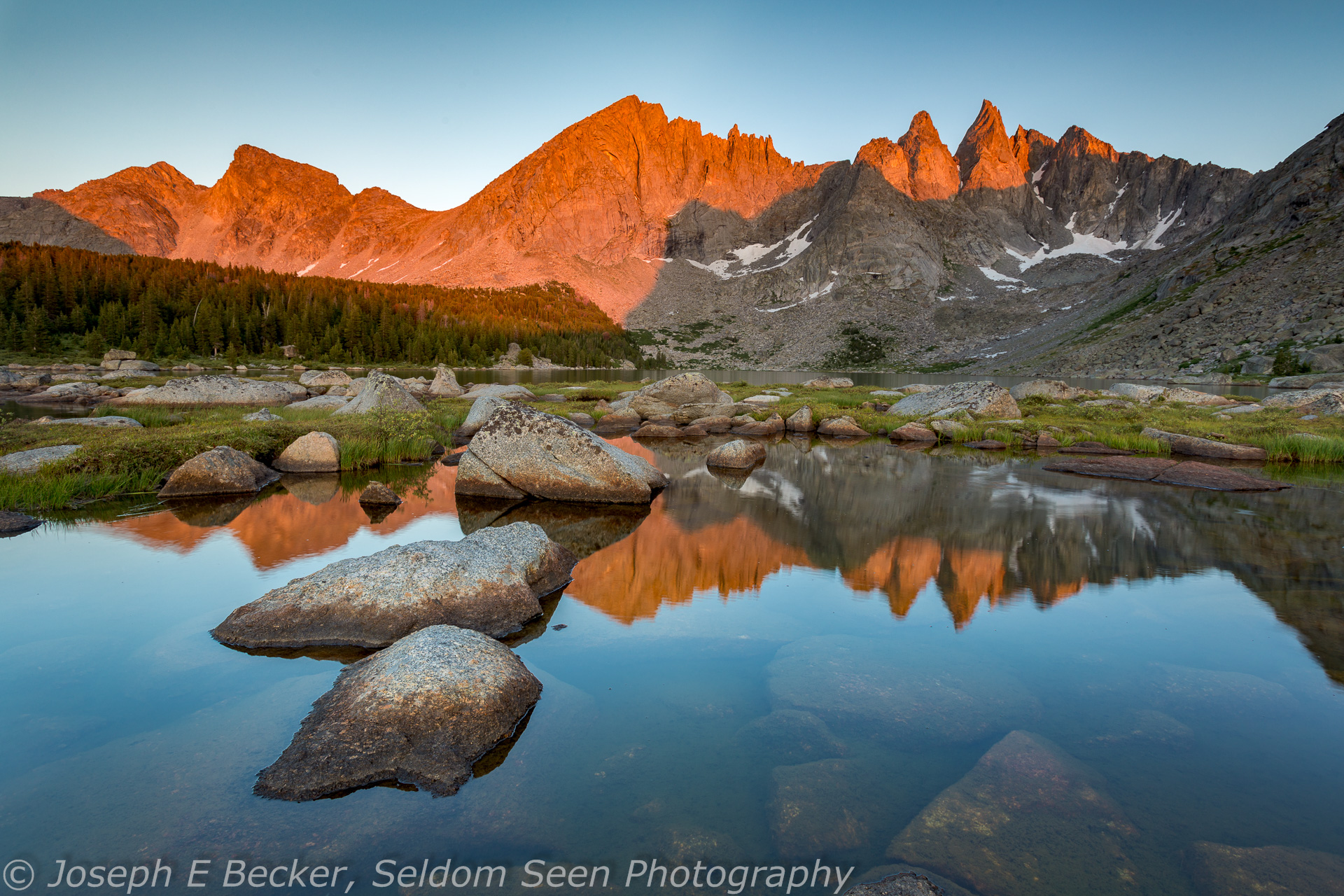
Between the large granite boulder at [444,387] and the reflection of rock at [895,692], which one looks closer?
the reflection of rock at [895,692]

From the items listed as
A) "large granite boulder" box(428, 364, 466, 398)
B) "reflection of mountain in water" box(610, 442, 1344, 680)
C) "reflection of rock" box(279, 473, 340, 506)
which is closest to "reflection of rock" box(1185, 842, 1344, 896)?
"reflection of mountain in water" box(610, 442, 1344, 680)

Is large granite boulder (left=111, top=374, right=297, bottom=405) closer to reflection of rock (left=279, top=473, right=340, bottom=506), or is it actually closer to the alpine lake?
reflection of rock (left=279, top=473, right=340, bottom=506)

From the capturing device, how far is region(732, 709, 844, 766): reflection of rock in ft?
18.1

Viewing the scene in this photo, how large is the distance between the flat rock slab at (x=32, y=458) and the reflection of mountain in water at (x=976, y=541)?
13872mm

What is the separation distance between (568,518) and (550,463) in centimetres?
Result: 187

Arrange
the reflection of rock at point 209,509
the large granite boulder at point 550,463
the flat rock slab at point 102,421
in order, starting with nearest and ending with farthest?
the reflection of rock at point 209,509, the large granite boulder at point 550,463, the flat rock slab at point 102,421


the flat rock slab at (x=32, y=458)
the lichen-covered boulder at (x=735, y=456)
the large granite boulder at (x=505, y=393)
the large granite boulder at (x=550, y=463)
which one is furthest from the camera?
the large granite boulder at (x=505, y=393)

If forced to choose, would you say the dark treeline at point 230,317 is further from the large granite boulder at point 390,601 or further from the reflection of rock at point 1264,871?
the reflection of rock at point 1264,871

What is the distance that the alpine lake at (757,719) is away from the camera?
4.30 metres

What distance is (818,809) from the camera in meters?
4.79

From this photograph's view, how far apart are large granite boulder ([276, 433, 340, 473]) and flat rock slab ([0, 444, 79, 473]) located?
4546 millimetres

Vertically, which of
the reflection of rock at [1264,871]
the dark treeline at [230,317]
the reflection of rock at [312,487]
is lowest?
the reflection of rock at [312,487]

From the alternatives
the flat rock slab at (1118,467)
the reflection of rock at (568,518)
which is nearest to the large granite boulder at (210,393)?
the reflection of rock at (568,518)

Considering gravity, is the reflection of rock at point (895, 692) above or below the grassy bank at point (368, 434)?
below
